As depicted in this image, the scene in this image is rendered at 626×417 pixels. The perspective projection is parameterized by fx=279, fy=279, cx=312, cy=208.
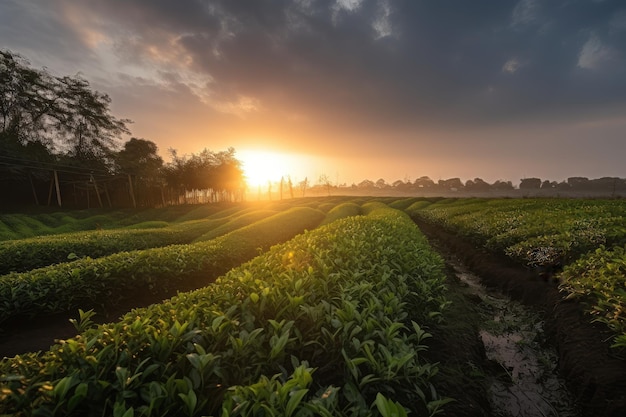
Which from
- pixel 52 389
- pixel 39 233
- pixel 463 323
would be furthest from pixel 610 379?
pixel 39 233

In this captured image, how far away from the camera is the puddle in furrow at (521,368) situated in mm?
4160

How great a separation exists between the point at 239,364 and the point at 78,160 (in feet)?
180

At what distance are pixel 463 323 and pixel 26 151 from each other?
51084 mm

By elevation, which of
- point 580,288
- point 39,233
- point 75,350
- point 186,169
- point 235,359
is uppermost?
point 186,169

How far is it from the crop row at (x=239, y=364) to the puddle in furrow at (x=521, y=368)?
2.44 metres

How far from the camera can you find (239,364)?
2.65 m

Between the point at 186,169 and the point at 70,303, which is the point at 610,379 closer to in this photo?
the point at 70,303

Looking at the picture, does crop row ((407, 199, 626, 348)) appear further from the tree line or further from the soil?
the tree line

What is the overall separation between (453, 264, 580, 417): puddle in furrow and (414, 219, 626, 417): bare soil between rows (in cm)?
21

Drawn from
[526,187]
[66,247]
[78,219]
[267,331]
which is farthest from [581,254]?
[526,187]

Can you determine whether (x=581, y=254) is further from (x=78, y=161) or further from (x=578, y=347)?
(x=78, y=161)

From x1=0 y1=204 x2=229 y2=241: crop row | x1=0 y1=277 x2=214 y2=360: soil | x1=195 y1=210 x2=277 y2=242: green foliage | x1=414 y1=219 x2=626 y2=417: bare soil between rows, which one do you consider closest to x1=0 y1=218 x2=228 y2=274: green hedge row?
x1=0 y1=277 x2=214 y2=360: soil

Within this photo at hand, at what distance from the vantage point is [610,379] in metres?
3.72

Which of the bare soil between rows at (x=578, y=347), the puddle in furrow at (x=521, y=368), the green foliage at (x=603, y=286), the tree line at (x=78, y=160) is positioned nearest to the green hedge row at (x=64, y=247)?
the puddle in furrow at (x=521, y=368)
